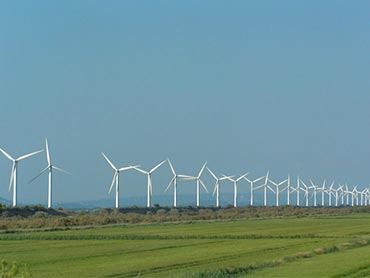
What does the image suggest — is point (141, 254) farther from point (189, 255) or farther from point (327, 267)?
point (327, 267)

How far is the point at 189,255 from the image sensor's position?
42.3 m

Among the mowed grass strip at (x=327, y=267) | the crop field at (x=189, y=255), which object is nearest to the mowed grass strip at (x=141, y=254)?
the crop field at (x=189, y=255)

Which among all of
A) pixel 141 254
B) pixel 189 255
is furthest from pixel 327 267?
pixel 141 254

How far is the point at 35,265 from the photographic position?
36.2 metres

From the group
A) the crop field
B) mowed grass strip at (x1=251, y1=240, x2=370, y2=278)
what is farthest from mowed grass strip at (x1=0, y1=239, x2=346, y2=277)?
mowed grass strip at (x1=251, y1=240, x2=370, y2=278)

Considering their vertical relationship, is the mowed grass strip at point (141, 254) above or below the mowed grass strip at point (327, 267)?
below

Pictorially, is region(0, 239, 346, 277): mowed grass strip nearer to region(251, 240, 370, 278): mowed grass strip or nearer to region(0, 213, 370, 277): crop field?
region(0, 213, 370, 277): crop field

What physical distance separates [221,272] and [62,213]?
283 ft

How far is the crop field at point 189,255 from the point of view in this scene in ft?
106

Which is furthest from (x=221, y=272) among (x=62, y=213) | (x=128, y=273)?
(x=62, y=213)

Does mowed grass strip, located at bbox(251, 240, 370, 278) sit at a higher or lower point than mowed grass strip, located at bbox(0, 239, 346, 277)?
higher

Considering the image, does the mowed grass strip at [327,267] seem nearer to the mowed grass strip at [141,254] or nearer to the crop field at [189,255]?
the crop field at [189,255]

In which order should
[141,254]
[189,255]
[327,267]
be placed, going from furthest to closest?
[141,254]
[189,255]
[327,267]

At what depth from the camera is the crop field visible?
106ft
